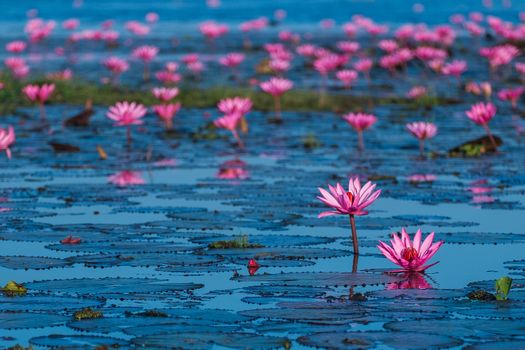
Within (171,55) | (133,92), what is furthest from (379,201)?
(171,55)

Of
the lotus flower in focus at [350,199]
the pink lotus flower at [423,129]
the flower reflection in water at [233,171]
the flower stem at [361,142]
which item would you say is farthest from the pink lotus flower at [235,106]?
the lotus flower in focus at [350,199]

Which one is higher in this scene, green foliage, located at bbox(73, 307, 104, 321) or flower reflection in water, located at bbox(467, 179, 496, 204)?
flower reflection in water, located at bbox(467, 179, 496, 204)

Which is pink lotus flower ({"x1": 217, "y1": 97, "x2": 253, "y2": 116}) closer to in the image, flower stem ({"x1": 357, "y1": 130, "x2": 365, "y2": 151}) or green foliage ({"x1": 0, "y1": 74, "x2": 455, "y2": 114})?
flower stem ({"x1": 357, "y1": 130, "x2": 365, "y2": 151})

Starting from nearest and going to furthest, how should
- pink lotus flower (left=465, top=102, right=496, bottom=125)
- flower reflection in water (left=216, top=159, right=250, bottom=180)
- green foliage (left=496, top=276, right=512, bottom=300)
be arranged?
1. green foliage (left=496, top=276, right=512, bottom=300)
2. flower reflection in water (left=216, top=159, right=250, bottom=180)
3. pink lotus flower (left=465, top=102, right=496, bottom=125)

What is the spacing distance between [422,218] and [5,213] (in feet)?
9.78

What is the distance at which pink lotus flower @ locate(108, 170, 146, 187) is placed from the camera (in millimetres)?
10586

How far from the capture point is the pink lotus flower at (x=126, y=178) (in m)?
10.6

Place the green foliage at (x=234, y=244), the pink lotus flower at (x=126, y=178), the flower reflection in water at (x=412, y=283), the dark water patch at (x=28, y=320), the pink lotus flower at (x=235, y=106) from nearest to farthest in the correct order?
the dark water patch at (x=28, y=320), the flower reflection in water at (x=412, y=283), the green foliage at (x=234, y=244), the pink lotus flower at (x=126, y=178), the pink lotus flower at (x=235, y=106)

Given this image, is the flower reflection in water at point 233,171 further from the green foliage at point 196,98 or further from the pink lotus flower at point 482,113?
the green foliage at point 196,98

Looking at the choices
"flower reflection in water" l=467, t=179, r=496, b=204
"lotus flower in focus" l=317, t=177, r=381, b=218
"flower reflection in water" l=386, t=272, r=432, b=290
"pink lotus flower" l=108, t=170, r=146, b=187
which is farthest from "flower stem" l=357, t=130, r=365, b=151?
"flower reflection in water" l=386, t=272, r=432, b=290

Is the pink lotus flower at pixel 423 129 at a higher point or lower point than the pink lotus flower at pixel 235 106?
lower

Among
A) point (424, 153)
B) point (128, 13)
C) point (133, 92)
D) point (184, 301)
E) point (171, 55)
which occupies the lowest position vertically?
point (184, 301)

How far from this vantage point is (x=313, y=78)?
76.4ft

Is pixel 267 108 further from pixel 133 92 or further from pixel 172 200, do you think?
pixel 172 200
